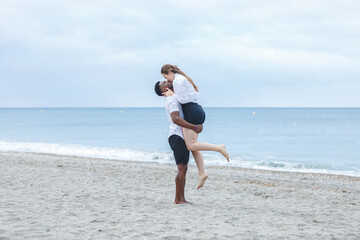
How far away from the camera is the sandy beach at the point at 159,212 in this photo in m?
4.58

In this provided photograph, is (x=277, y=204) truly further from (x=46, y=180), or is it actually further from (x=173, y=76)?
(x=46, y=180)

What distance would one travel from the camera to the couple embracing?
5.64 m

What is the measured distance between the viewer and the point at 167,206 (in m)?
6.25

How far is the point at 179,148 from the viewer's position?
5.92 meters

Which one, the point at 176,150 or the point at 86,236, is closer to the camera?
the point at 86,236

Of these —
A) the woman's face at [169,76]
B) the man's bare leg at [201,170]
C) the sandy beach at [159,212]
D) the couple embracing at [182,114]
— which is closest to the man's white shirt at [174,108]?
the couple embracing at [182,114]

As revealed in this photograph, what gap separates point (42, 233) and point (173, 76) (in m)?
2.72

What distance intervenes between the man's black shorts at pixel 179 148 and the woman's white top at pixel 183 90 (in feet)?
1.92

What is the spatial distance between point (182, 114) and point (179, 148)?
50cm

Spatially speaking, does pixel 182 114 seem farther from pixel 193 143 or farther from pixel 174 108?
pixel 193 143

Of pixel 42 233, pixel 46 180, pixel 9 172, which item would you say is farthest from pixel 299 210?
pixel 9 172

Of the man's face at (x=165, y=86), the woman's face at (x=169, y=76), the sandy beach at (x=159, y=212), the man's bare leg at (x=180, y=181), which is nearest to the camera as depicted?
the sandy beach at (x=159, y=212)

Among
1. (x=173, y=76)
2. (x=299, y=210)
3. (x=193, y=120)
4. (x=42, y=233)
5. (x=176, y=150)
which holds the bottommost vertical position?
(x=42, y=233)

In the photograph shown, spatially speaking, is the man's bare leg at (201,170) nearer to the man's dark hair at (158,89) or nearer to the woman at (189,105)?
the woman at (189,105)
